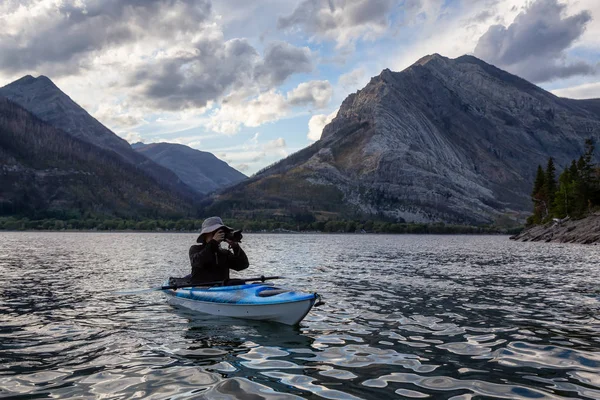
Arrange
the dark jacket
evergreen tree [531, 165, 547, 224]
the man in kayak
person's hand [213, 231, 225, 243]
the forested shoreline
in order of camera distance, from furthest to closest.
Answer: evergreen tree [531, 165, 547, 224], the forested shoreline, the dark jacket, the man in kayak, person's hand [213, 231, 225, 243]

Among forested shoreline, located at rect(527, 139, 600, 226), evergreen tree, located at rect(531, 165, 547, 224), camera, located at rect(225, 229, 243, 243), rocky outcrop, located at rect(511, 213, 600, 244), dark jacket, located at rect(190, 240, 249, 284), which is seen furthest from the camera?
evergreen tree, located at rect(531, 165, 547, 224)

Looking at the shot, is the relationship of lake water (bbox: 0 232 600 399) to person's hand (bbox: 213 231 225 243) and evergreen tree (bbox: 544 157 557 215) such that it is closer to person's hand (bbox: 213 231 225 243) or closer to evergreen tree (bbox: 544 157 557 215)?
Answer: person's hand (bbox: 213 231 225 243)

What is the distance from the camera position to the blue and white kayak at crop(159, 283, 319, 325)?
55.6ft

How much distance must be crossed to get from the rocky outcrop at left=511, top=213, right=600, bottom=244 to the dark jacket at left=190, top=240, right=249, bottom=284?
9058cm

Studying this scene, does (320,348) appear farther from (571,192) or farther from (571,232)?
(571,192)

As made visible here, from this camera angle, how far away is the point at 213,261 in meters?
20.6

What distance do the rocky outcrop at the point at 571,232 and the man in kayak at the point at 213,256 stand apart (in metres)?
90.7

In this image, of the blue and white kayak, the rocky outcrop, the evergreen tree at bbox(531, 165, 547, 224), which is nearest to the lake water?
the blue and white kayak

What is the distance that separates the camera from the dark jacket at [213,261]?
20.2m

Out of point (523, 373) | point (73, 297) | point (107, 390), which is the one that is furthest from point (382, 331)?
point (73, 297)

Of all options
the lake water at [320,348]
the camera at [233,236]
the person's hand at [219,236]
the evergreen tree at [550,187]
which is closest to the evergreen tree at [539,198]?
the evergreen tree at [550,187]

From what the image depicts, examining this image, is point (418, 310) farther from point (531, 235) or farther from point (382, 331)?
point (531, 235)

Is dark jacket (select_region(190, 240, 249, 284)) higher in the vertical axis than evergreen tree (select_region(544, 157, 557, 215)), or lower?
lower

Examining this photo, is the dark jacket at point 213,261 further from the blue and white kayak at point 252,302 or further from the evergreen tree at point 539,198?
the evergreen tree at point 539,198
